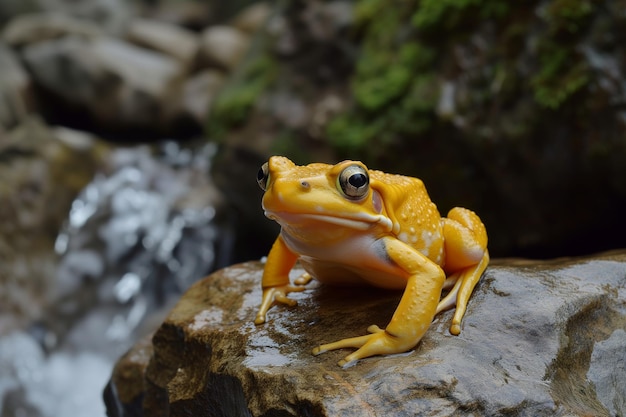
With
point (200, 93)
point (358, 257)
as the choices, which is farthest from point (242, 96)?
point (358, 257)

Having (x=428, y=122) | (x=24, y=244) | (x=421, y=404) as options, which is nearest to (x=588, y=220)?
(x=428, y=122)

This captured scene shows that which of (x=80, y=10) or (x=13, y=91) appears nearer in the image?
(x=13, y=91)

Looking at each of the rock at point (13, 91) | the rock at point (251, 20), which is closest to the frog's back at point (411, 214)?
the rock at point (13, 91)

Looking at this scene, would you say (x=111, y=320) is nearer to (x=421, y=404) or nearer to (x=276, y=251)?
(x=276, y=251)

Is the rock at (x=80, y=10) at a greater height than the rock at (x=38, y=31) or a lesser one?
greater

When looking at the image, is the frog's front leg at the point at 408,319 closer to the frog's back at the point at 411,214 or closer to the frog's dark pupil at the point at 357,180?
the frog's back at the point at 411,214

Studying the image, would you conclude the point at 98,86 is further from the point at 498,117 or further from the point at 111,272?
the point at 498,117
